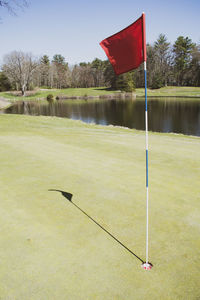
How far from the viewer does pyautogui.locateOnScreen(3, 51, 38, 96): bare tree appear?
86250mm

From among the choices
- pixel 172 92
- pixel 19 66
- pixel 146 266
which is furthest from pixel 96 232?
pixel 19 66

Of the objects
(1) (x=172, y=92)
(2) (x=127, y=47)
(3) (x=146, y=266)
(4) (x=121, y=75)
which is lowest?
(3) (x=146, y=266)

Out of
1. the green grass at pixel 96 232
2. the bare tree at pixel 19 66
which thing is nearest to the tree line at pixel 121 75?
the bare tree at pixel 19 66

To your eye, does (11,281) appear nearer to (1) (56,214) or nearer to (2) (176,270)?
(1) (56,214)

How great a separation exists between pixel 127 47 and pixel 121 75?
89516mm

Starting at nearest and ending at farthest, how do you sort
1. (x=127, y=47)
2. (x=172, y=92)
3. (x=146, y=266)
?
(x=146, y=266)
(x=127, y=47)
(x=172, y=92)

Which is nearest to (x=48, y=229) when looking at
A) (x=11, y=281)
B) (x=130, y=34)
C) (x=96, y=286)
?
(x=11, y=281)

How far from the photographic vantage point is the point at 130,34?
4098 millimetres

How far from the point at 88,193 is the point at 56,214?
1.13 metres

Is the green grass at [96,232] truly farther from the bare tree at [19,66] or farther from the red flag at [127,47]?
the bare tree at [19,66]

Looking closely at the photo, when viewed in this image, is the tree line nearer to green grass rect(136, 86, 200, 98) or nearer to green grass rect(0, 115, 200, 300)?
green grass rect(136, 86, 200, 98)

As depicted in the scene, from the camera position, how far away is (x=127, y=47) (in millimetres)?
4176

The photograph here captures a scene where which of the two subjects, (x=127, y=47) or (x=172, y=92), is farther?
(x=172, y=92)

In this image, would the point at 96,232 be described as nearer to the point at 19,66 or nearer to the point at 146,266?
the point at 146,266
